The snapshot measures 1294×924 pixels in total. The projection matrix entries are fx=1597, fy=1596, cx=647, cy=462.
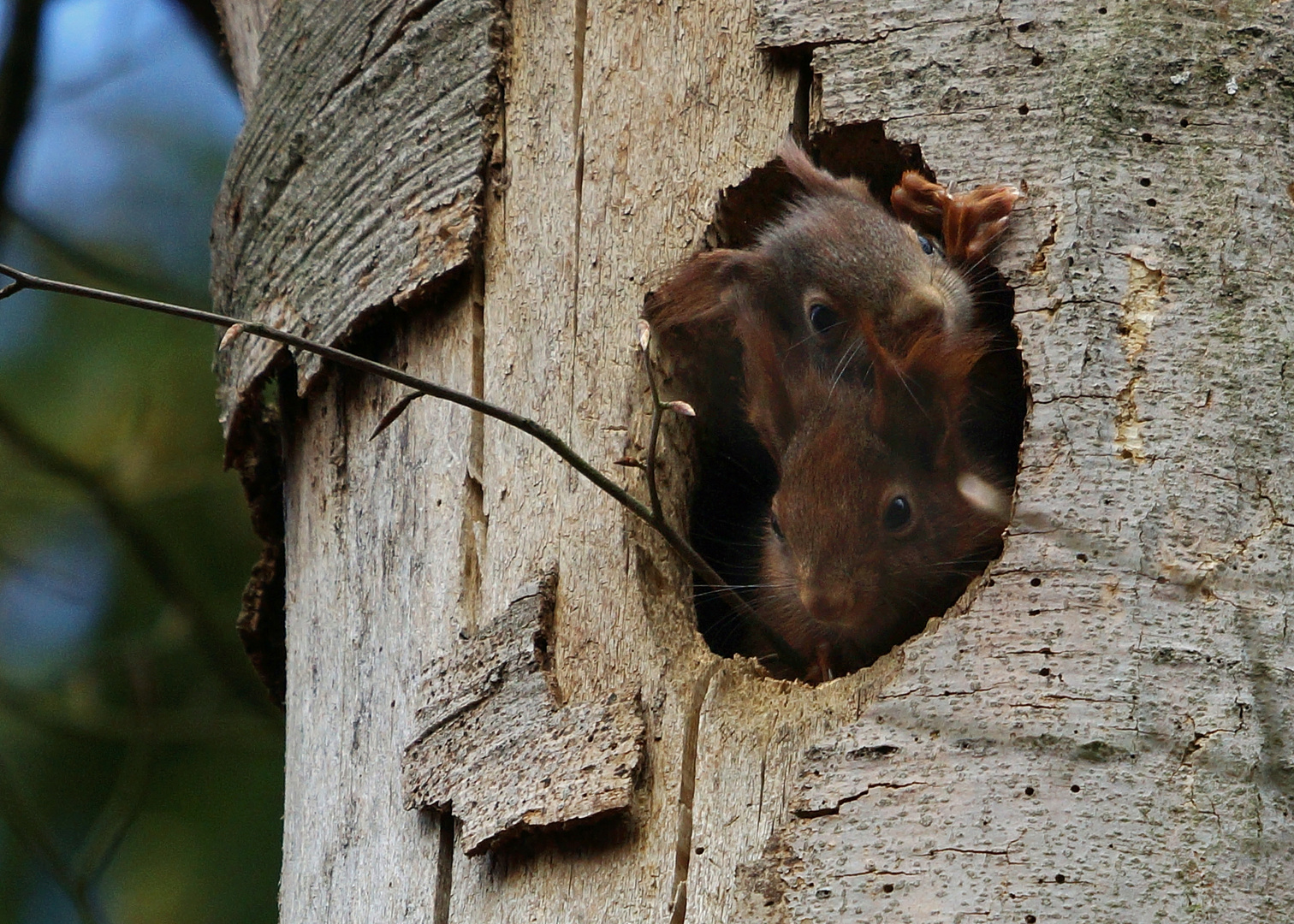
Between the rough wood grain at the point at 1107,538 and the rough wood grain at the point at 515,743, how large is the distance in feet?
0.85

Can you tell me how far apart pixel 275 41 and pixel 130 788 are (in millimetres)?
2261

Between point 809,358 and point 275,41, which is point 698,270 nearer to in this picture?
point 809,358

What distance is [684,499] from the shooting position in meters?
2.68

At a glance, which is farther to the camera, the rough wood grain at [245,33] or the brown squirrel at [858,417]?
the rough wood grain at [245,33]

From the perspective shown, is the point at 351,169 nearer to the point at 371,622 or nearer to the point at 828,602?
the point at 371,622

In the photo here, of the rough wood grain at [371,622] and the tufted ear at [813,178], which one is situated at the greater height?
the tufted ear at [813,178]

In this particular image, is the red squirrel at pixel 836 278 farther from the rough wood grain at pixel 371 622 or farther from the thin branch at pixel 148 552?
the thin branch at pixel 148 552

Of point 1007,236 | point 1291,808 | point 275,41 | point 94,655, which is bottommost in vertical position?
point 1291,808

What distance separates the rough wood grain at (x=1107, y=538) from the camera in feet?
6.15

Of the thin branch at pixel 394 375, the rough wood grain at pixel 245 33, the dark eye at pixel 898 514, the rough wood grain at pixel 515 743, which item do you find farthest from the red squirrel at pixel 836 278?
the rough wood grain at pixel 245 33

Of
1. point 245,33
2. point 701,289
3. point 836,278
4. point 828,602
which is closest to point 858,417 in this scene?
point 836,278

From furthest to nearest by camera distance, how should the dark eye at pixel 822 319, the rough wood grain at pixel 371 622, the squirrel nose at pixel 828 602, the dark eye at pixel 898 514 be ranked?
the dark eye at pixel 822 319 < the dark eye at pixel 898 514 < the squirrel nose at pixel 828 602 < the rough wood grain at pixel 371 622

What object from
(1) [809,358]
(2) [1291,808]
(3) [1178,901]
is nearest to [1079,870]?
(3) [1178,901]

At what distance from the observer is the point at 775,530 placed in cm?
321
